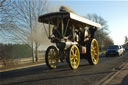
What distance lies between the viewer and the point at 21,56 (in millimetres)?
23438

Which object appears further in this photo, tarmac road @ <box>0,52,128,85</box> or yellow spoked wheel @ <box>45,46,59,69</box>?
yellow spoked wheel @ <box>45,46,59,69</box>

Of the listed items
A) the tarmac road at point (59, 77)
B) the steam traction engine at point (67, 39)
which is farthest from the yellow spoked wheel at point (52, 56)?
the tarmac road at point (59, 77)

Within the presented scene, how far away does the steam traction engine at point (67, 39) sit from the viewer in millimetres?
9211

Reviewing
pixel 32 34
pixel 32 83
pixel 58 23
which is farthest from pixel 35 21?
pixel 32 83

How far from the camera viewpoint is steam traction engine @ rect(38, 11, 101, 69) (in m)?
9.21

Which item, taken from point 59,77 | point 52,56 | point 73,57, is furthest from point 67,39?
point 59,77

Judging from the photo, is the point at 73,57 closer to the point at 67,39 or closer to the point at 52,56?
the point at 67,39

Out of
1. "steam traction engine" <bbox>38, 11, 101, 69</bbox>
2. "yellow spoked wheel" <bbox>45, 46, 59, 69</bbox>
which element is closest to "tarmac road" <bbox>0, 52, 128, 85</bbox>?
"steam traction engine" <bbox>38, 11, 101, 69</bbox>

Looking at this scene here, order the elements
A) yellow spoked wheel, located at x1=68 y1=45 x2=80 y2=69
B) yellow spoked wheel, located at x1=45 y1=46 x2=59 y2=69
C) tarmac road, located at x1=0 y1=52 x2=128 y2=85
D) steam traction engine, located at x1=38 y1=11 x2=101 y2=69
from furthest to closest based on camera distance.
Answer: yellow spoked wheel, located at x1=45 y1=46 x2=59 y2=69
steam traction engine, located at x1=38 y1=11 x2=101 y2=69
yellow spoked wheel, located at x1=68 y1=45 x2=80 y2=69
tarmac road, located at x1=0 y1=52 x2=128 y2=85

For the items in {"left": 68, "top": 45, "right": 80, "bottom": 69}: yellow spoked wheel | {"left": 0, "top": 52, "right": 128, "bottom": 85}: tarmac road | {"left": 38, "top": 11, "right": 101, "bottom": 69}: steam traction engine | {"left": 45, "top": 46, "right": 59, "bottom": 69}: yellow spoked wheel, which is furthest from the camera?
{"left": 45, "top": 46, "right": 59, "bottom": 69}: yellow spoked wheel

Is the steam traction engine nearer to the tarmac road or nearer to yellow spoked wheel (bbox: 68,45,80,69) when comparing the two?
yellow spoked wheel (bbox: 68,45,80,69)

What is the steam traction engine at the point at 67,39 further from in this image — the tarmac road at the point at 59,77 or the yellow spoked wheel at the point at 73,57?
the tarmac road at the point at 59,77

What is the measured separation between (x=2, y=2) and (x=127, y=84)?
45.1ft

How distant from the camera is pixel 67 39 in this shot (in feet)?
32.1
